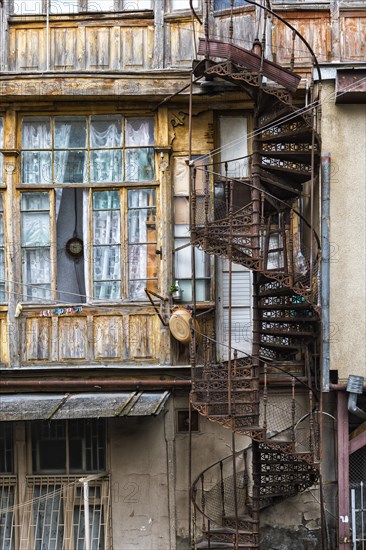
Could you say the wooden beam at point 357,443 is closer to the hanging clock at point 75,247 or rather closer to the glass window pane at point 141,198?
the glass window pane at point 141,198

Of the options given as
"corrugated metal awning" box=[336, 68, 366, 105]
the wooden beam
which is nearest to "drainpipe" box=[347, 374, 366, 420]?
the wooden beam

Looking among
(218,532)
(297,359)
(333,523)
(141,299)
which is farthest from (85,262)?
(333,523)

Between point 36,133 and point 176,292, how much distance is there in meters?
2.93

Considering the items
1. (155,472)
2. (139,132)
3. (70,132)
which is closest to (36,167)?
(70,132)

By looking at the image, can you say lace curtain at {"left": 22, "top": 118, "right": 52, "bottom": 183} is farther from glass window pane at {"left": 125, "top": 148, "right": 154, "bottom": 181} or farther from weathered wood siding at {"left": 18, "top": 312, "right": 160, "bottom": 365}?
weathered wood siding at {"left": 18, "top": 312, "right": 160, "bottom": 365}

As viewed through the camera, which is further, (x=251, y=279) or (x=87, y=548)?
(x=251, y=279)

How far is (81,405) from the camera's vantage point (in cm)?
1219

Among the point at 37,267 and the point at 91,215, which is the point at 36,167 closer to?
the point at 91,215

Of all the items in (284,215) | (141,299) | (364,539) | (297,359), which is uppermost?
(284,215)

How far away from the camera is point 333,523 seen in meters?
12.6

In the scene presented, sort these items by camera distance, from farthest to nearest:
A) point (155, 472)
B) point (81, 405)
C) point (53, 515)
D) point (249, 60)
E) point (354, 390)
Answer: point (53, 515) < point (155, 472) < point (81, 405) < point (354, 390) < point (249, 60)

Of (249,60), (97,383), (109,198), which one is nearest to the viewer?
(249,60)

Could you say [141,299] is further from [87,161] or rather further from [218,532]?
[218,532]

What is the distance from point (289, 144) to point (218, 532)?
16.6 feet
